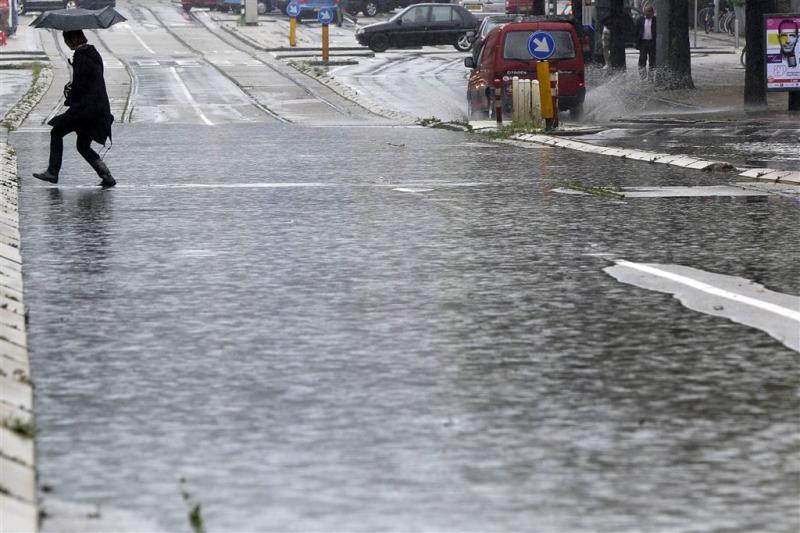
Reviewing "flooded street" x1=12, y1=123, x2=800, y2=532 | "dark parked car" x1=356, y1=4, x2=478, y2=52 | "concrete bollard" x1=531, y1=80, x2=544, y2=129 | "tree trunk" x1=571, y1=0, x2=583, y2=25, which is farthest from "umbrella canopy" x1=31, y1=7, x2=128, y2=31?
"dark parked car" x1=356, y1=4, x2=478, y2=52

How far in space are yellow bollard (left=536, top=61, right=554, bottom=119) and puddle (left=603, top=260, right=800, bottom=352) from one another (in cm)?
1508

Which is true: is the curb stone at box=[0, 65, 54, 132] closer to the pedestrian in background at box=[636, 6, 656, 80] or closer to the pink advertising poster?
the pink advertising poster

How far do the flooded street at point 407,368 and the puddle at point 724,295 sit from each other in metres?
0.10

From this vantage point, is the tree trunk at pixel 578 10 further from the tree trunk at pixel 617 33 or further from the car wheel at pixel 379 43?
the car wheel at pixel 379 43

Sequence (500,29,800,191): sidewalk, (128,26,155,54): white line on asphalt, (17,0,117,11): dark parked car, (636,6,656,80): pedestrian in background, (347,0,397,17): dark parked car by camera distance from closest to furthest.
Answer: (500,29,800,191): sidewalk, (636,6,656,80): pedestrian in background, (128,26,155,54): white line on asphalt, (17,0,117,11): dark parked car, (347,0,397,17): dark parked car

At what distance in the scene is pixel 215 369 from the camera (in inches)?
279

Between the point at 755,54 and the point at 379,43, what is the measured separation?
83.7 feet

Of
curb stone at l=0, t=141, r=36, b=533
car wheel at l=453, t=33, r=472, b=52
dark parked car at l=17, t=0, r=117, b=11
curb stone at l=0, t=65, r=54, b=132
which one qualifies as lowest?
curb stone at l=0, t=65, r=54, b=132

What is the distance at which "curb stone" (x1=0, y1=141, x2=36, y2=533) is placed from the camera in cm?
490

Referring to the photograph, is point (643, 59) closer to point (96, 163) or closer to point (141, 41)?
point (141, 41)

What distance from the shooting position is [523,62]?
28359mm

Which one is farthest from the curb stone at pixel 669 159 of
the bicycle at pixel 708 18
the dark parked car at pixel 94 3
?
the dark parked car at pixel 94 3

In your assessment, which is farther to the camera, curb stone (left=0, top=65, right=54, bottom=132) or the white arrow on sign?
curb stone (left=0, top=65, right=54, bottom=132)

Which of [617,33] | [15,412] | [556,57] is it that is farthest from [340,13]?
[15,412]
